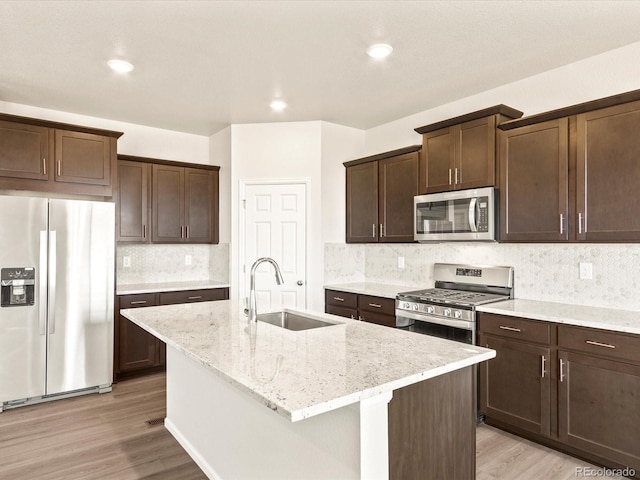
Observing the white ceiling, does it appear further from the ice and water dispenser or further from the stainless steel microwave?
the ice and water dispenser

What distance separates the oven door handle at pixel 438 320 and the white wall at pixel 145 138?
3.18 meters

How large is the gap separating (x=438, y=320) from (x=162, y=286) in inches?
114

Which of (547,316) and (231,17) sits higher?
(231,17)

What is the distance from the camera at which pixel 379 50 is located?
288 centimetres

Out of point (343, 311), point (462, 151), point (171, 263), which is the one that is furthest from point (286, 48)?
point (171, 263)

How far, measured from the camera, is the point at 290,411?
3.77ft

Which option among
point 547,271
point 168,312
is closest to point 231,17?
point 168,312

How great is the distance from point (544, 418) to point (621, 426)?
43cm

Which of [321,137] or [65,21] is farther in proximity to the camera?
[321,137]

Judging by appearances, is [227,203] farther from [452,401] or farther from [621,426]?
[621,426]

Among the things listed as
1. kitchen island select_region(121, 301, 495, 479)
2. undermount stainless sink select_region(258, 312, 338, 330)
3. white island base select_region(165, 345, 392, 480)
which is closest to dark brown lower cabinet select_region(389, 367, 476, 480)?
kitchen island select_region(121, 301, 495, 479)

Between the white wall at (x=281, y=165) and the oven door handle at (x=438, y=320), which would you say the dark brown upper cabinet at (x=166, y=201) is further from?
the oven door handle at (x=438, y=320)

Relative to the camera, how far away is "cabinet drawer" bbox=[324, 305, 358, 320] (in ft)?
13.8

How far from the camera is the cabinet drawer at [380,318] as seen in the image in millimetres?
3762
